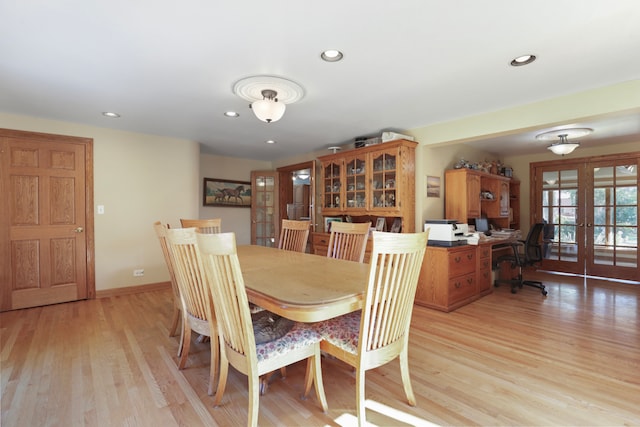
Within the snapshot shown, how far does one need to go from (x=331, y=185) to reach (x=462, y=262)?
2.09m

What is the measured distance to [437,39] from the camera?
5.90ft

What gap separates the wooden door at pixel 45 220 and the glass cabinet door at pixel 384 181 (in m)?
3.62

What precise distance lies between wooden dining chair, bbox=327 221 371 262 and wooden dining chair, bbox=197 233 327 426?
1.14m

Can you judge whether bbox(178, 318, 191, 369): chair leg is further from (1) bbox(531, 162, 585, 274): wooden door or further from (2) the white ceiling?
(1) bbox(531, 162, 585, 274): wooden door

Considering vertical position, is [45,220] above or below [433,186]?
below

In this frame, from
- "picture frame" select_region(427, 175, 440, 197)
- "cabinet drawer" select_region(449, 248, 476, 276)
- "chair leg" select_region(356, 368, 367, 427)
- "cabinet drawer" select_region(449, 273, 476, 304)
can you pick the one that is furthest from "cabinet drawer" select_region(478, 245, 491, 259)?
Result: "chair leg" select_region(356, 368, 367, 427)

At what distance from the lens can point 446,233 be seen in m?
3.41

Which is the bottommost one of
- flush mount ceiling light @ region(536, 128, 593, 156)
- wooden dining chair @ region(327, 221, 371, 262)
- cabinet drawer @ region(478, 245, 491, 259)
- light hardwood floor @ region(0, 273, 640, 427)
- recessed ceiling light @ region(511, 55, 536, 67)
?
light hardwood floor @ region(0, 273, 640, 427)

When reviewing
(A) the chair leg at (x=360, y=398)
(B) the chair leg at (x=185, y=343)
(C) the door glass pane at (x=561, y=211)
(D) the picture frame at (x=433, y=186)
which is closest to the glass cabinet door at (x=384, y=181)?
(D) the picture frame at (x=433, y=186)

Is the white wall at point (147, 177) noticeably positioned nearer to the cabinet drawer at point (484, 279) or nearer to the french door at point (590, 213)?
the french door at point (590, 213)

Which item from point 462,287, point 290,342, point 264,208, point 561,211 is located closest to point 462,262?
point 462,287

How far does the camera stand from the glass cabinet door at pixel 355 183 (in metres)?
4.07

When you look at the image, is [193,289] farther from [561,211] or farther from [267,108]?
[561,211]

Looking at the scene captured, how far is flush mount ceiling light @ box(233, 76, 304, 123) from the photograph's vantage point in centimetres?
233
